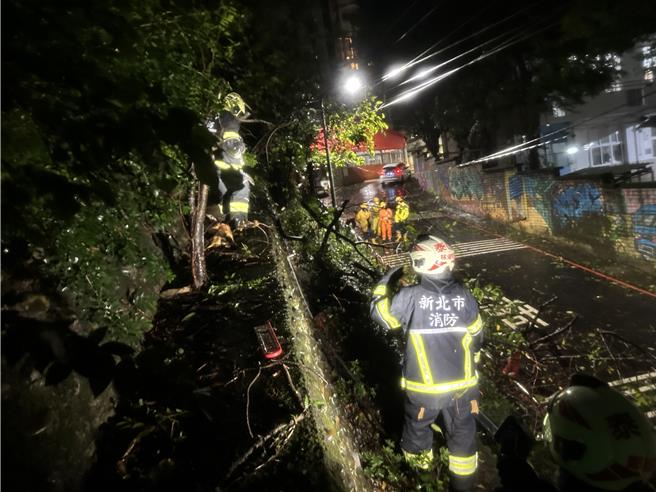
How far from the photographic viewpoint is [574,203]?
485 inches

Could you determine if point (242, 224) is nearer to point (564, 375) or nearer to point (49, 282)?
point (49, 282)

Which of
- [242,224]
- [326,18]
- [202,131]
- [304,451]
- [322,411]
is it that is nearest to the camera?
[202,131]

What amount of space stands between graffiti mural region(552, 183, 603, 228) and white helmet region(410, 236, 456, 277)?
36.6 feet

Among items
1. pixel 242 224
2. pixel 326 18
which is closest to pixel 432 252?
pixel 242 224

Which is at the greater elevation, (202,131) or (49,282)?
(202,131)

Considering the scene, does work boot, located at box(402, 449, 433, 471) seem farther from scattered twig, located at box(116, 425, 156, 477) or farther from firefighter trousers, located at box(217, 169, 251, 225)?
firefighter trousers, located at box(217, 169, 251, 225)

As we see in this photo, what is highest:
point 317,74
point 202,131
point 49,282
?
point 317,74

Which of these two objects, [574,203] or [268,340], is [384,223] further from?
[268,340]

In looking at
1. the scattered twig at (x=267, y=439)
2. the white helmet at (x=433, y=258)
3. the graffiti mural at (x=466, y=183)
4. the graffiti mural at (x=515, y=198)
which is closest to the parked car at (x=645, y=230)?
the graffiti mural at (x=515, y=198)

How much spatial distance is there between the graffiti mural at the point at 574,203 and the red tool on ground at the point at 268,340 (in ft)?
40.9

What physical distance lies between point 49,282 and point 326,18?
16.9m

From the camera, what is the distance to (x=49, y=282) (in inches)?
88.0

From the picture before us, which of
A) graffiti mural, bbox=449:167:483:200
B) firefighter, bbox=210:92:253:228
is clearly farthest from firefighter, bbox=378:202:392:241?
firefighter, bbox=210:92:253:228

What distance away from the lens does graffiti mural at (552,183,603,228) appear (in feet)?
37.4
